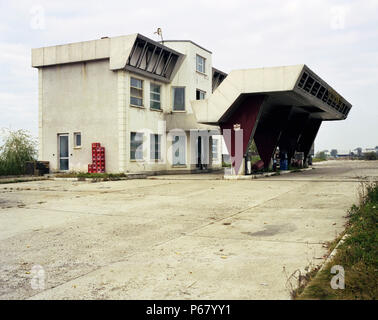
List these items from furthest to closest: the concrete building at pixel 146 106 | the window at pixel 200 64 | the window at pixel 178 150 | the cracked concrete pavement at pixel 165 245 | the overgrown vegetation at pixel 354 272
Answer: the window at pixel 200 64 < the window at pixel 178 150 < the concrete building at pixel 146 106 < the cracked concrete pavement at pixel 165 245 < the overgrown vegetation at pixel 354 272

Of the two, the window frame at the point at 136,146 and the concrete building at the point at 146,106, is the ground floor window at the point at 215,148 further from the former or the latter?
the window frame at the point at 136,146

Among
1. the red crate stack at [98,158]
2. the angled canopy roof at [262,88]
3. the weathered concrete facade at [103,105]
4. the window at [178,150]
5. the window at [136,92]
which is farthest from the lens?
the window at [178,150]

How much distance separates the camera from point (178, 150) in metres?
29.7

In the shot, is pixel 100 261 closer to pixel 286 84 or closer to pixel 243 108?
pixel 286 84

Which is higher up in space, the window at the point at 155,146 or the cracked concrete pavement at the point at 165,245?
the window at the point at 155,146

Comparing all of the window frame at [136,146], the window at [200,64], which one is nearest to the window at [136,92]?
the window frame at [136,146]

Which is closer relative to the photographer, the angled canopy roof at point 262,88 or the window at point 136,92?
the angled canopy roof at point 262,88

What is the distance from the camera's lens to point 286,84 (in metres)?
19.1

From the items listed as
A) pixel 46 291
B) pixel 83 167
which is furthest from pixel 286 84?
pixel 46 291

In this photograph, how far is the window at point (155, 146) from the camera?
2723 centimetres

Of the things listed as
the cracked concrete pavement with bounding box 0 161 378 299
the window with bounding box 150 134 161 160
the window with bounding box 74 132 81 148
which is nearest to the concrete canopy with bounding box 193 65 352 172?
the window with bounding box 150 134 161 160

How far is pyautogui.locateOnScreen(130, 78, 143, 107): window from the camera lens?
83.1ft

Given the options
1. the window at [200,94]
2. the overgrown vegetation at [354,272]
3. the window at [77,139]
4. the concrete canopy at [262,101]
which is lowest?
the overgrown vegetation at [354,272]

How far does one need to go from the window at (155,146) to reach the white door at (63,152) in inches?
219
